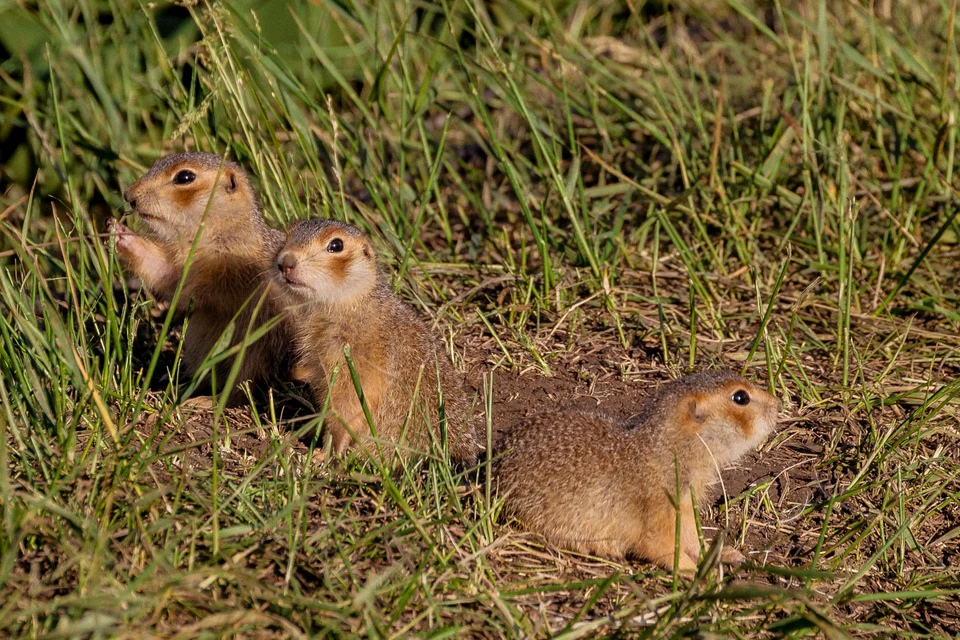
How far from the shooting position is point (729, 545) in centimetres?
421

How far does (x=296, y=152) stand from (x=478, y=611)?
13.0 ft

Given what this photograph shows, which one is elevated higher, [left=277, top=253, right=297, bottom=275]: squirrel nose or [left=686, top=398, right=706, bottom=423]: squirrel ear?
[left=277, top=253, right=297, bottom=275]: squirrel nose

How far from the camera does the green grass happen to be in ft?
11.0

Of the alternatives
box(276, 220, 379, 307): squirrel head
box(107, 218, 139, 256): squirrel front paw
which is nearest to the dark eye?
box(107, 218, 139, 256): squirrel front paw

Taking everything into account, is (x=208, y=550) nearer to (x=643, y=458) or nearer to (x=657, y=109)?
(x=643, y=458)

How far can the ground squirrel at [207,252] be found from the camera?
502cm

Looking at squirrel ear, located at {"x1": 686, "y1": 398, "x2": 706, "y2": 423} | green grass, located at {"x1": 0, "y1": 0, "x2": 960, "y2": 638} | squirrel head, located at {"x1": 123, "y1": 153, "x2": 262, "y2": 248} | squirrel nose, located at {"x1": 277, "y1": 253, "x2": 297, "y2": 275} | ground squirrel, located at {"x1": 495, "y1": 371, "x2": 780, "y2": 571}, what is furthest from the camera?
squirrel head, located at {"x1": 123, "y1": 153, "x2": 262, "y2": 248}

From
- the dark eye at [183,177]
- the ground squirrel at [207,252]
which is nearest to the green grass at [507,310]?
the ground squirrel at [207,252]

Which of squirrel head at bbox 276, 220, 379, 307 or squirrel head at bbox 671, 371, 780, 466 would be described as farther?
squirrel head at bbox 276, 220, 379, 307

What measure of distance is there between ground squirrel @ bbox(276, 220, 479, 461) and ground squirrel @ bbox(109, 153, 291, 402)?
15.8 inches

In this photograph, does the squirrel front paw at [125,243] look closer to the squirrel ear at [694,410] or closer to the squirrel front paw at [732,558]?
the squirrel ear at [694,410]

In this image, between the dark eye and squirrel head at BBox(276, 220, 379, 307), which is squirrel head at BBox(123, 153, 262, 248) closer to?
the dark eye

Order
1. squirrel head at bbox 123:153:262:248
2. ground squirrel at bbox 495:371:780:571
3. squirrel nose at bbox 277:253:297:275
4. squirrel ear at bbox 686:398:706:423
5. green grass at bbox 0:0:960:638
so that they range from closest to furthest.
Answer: green grass at bbox 0:0:960:638
ground squirrel at bbox 495:371:780:571
squirrel ear at bbox 686:398:706:423
squirrel nose at bbox 277:253:297:275
squirrel head at bbox 123:153:262:248

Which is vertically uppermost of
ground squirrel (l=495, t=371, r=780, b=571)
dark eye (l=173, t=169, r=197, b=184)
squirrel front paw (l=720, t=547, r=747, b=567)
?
dark eye (l=173, t=169, r=197, b=184)
